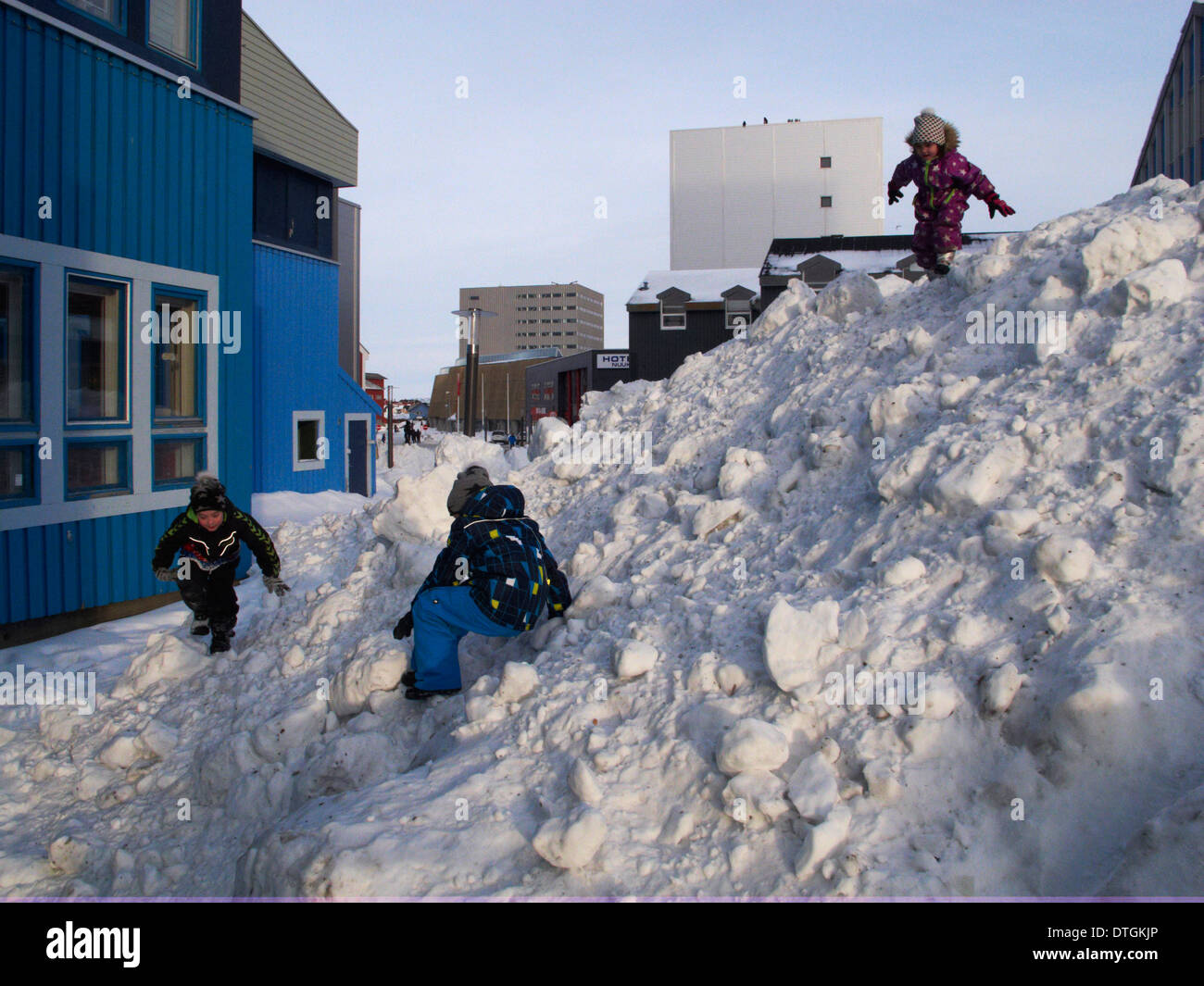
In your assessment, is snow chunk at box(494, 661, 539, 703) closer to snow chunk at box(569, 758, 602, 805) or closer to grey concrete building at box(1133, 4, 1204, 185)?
snow chunk at box(569, 758, 602, 805)

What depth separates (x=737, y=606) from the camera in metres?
4.23

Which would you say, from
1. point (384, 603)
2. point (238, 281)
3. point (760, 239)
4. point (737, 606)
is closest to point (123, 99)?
point (238, 281)

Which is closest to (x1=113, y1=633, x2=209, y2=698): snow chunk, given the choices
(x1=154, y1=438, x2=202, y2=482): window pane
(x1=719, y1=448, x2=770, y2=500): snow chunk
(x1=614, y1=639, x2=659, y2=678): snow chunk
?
(x1=154, y1=438, x2=202, y2=482): window pane

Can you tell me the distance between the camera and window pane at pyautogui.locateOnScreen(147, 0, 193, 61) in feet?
24.6

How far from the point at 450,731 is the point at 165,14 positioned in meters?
7.29

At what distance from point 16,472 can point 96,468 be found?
706 millimetres

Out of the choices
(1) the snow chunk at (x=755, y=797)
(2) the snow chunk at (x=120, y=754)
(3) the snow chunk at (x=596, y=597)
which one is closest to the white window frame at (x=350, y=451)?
(2) the snow chunk at (x=120, y=754)

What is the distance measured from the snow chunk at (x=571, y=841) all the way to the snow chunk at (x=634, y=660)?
2.94ft

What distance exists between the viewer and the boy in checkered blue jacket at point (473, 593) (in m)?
4.46

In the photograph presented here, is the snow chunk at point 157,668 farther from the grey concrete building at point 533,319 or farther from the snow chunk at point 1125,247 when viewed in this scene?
the grey concrete building at point 533,319

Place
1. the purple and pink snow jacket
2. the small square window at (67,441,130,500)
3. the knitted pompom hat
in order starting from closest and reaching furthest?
the knitted pompom hat < the small square window at (67,441,130,500) < the purple and pink snow jacket

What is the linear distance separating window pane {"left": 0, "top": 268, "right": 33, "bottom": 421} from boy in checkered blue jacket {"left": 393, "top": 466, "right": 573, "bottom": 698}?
12.7ft

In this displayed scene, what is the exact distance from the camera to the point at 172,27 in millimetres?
7727

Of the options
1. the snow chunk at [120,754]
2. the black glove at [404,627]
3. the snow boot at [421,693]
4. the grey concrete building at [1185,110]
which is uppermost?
the grey concrete building at [1185,110]
